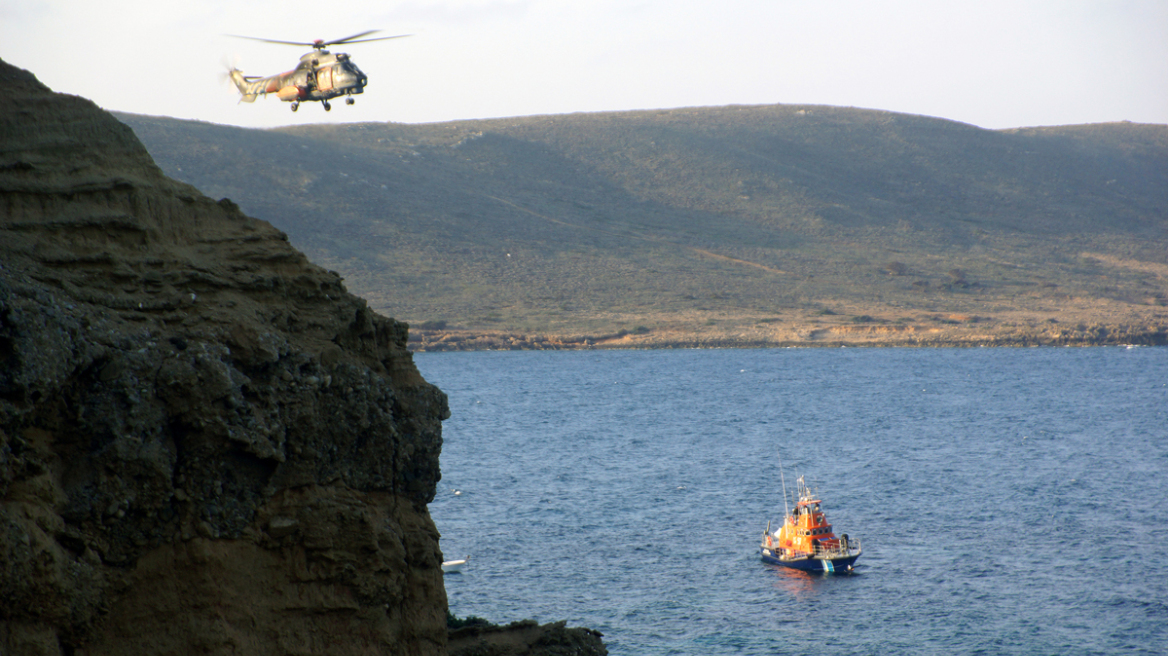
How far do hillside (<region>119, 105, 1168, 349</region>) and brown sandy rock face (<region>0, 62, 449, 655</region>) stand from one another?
10995cm

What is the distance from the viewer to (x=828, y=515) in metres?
43.9

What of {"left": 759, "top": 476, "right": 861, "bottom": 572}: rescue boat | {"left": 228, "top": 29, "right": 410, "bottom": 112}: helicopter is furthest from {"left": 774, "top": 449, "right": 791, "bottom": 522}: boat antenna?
{"left": 228, "top": 29, "right": 410, "bottom": 112}: helicopter

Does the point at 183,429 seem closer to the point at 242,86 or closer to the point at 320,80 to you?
the point at 320,80

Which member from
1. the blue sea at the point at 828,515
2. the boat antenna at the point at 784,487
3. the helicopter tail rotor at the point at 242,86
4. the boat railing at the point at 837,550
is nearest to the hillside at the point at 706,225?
the blue sea at the point at 828,515

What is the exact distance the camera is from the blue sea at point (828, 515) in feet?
95.6

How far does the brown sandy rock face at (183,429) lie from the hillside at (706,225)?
110m

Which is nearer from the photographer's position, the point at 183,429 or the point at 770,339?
the point at 183,429

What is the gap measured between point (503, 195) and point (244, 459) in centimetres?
14755

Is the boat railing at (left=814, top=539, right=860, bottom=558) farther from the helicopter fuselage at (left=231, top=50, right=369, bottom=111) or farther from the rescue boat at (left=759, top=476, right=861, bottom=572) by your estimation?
the helicopter fuselage at (left=231, top=50, right=369, bottom=111)

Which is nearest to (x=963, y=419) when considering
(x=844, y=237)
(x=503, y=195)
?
(x=844, y=237)

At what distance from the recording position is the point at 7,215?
7.82 meters

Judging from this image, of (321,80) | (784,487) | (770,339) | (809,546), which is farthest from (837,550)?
(770,339)

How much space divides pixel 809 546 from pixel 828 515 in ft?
28.7

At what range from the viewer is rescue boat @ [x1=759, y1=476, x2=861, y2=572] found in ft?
114
